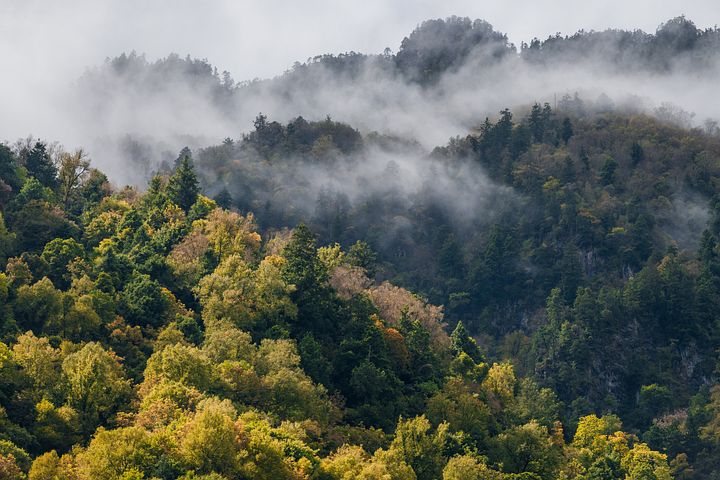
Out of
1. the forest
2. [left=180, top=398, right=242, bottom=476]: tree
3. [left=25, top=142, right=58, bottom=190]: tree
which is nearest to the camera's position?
[left=180, top=398, right=242, bottom=476]: tree

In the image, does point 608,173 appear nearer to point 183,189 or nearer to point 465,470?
point 183,189

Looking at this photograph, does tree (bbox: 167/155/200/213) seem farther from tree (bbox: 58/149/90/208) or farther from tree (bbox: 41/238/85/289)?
tree (bbox: 41/238/85/289)

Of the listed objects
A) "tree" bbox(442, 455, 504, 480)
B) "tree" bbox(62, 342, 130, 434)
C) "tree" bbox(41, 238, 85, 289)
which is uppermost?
"tree" bbox(41, 238, 85, 289)

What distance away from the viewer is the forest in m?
79.6

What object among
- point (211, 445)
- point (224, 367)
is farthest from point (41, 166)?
point (211, 445)

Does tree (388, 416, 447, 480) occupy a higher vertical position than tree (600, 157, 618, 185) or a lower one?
lower

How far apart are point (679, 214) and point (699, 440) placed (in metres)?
54.9

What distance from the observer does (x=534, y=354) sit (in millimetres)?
153000

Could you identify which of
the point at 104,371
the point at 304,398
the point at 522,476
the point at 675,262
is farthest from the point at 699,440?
the point at 104,371

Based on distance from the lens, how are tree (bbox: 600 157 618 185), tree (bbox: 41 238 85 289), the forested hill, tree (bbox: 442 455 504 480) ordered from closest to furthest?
the forested hill < tree (bbox: 442 455 504 480) < tree (bbox: 41 238 85 289) < tree (bbox: 600 157 618 185)

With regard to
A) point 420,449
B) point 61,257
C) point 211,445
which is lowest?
point 420,449

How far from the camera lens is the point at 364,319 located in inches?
4117


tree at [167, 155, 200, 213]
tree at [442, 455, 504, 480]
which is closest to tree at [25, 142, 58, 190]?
tree at [167, 155, 200, 213]

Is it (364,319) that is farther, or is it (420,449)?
(364,319)
